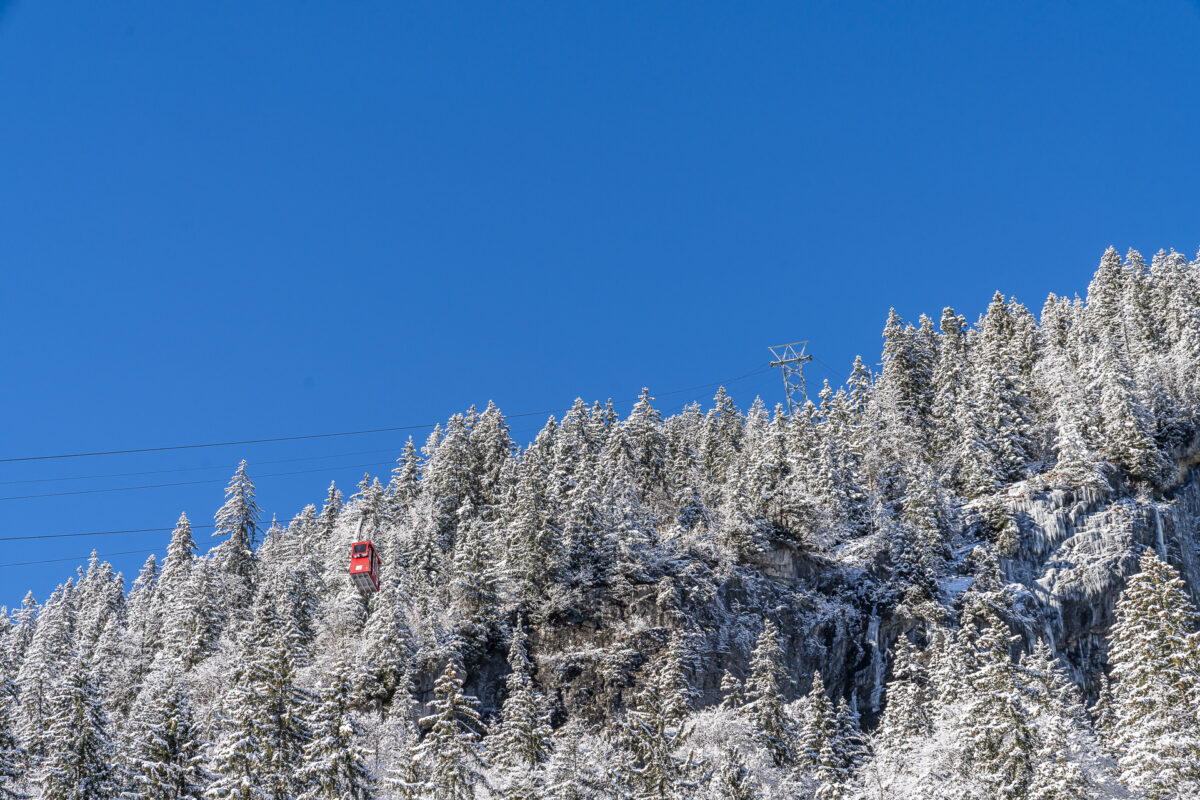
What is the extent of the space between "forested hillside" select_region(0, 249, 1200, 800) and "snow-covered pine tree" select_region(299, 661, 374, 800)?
10 cm

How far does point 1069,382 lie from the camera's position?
71750mm

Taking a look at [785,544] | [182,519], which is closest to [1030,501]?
[785,544]

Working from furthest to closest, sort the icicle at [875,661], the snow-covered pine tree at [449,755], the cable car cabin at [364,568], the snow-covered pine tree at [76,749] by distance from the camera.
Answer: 1. the cable car cabin at [364,568]
2. the icicle at [875,661]
3. the snow-covered pine tree at [76,749]
4. the snow-covered pine tree at [449,755]

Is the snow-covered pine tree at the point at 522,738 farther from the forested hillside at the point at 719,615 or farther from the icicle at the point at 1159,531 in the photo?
the icicle at the point at 1159,531

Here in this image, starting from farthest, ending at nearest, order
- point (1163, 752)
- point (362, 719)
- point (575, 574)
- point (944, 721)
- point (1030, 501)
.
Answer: point (1030, 501) < point (575, 574) < point (362, 719) < point (944, 721) < point (1163, 752)

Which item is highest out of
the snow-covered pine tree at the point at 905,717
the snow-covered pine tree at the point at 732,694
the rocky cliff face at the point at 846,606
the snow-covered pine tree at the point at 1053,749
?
the rocky cliff face at the point at 846,606

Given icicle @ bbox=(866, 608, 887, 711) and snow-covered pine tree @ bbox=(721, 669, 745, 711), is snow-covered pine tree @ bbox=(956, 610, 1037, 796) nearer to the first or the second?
snow-covered pine tree @ bbox=(721, 669, 745, 711)

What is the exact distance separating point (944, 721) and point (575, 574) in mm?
25350

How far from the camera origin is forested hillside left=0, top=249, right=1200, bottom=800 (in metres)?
33.6

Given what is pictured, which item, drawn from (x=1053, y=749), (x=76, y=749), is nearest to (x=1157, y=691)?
(x=1053, y=749)

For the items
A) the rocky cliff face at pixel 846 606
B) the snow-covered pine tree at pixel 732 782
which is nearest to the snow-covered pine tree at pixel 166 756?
the snow-covered pine tree at pixel 732 782

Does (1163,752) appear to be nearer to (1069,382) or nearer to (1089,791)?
(1089,791)

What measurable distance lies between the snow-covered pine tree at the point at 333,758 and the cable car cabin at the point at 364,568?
28.1 m

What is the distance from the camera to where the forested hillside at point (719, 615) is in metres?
33.6
